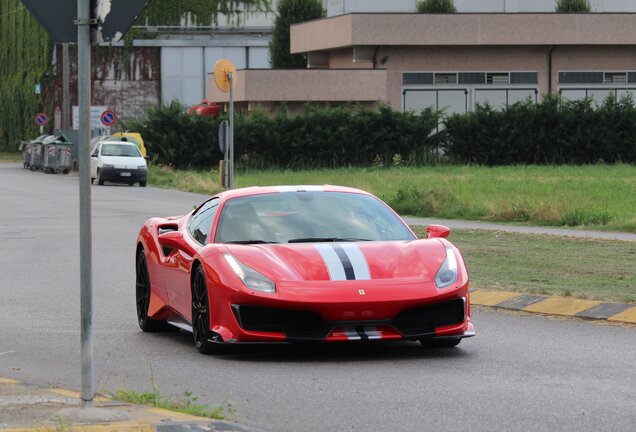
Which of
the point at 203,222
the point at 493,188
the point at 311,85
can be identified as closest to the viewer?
the point at 203,222

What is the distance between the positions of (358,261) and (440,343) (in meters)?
1.05

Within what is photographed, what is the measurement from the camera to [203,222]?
11945 mm

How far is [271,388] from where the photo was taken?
9273mm

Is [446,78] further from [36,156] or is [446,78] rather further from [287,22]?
[36,156]

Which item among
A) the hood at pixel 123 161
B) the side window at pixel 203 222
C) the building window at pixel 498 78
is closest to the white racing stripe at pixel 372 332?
the side window at pixel 203 222

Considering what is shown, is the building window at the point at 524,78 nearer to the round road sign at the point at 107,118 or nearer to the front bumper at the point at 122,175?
the round road sign at the point at 107,118

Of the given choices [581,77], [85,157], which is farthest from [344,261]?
[581,77]

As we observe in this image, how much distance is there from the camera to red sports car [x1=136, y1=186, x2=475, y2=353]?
10.4 m

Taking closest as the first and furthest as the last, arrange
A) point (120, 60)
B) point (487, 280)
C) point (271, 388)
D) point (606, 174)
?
point (271, 388) < point (487, 280) < point (606, 174) < point (120, 60)

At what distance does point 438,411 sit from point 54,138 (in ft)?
197

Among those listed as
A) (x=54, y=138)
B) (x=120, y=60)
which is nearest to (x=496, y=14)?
(x=54, y=138)

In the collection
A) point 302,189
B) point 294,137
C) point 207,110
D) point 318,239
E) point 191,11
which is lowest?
point 318,239

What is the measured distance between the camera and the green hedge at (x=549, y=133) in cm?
6088

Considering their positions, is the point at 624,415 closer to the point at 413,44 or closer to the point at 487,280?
the point at 487,280
